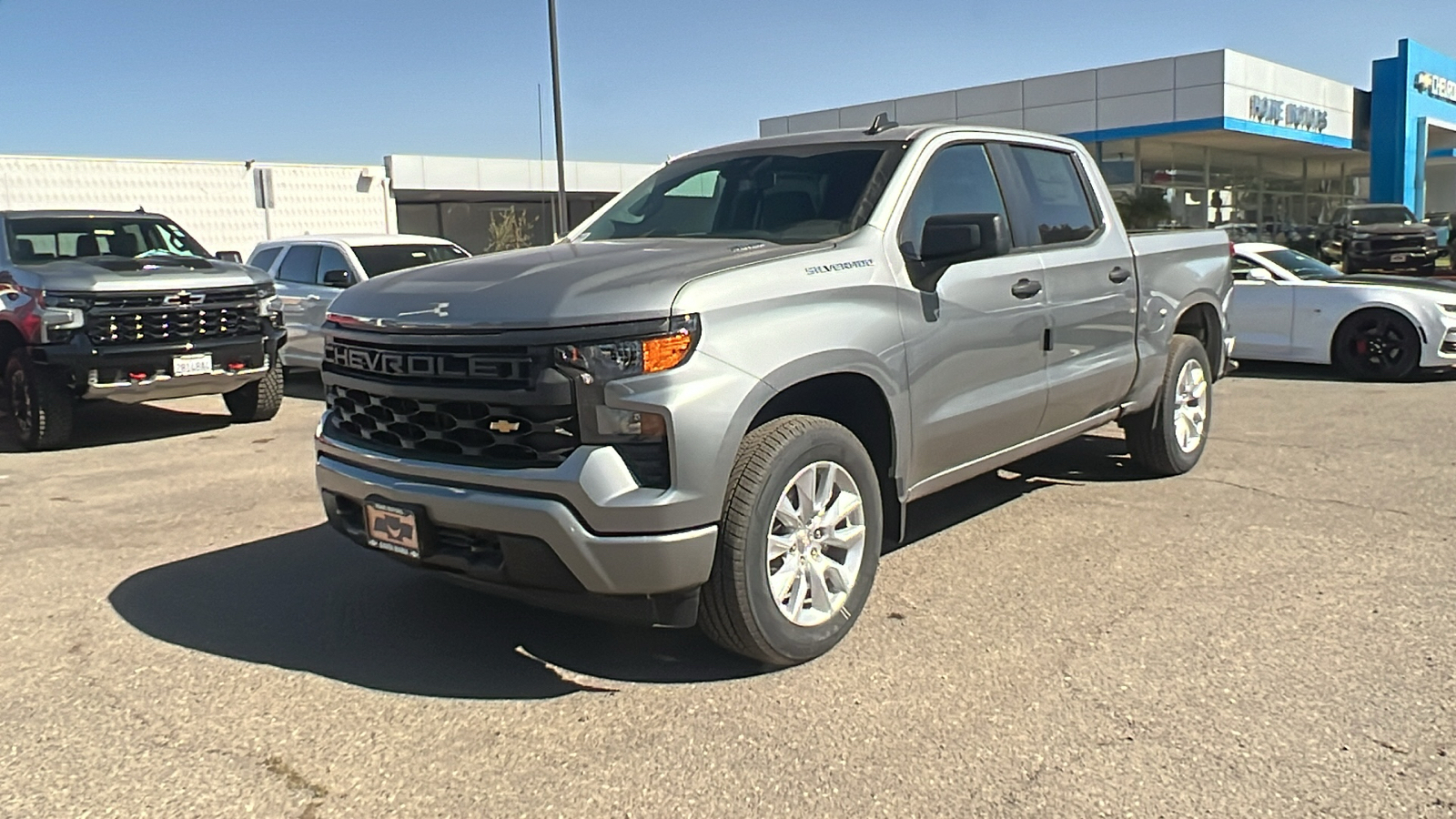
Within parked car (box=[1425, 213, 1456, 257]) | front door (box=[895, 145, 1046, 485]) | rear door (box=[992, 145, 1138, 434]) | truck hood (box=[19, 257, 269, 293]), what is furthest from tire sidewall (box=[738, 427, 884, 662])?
parked car (box=[1425, 213, 1456, 257])

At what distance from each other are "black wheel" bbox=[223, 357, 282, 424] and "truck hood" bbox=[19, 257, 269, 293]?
2.72ft

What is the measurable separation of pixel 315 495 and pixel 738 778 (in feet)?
14.0

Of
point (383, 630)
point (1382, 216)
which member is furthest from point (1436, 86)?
point (383, 630)

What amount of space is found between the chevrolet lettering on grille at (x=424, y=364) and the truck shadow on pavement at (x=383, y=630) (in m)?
1.01

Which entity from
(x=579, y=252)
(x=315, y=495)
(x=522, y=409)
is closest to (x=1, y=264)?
(x=315, y=495)

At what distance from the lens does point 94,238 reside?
948 cm

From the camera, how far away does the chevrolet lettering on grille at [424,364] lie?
348 centimetres

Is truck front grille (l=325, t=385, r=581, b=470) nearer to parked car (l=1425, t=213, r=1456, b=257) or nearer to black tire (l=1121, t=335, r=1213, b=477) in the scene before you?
black tire (l=1121, t=335, r=1213, b=477)

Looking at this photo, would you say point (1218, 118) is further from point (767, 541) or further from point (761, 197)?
point (767, 541)

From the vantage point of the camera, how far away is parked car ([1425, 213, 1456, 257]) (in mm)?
25672

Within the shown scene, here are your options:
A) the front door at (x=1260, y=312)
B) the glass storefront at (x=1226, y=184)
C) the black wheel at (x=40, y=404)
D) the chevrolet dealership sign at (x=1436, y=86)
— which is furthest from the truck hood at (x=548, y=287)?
the chevrolet dealership sign at (x=1436, y=86)

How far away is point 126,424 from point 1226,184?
33256mm

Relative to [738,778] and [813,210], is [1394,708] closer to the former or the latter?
[738,778]

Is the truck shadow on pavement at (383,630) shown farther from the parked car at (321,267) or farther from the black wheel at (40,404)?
the parked car at (321,267)
